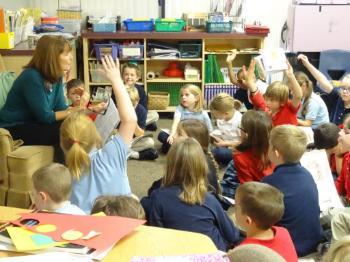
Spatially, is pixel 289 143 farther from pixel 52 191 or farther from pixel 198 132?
pixel 52 191

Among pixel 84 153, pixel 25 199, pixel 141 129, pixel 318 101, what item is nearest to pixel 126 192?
pixel 84 153

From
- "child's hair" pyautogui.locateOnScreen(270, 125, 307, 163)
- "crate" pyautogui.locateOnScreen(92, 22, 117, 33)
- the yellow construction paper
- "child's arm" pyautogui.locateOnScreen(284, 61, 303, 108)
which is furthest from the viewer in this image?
"crate" pyautogui.locateOnScreen(92, 22, 117, 33)

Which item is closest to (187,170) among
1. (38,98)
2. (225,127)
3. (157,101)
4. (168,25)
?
(38,98)

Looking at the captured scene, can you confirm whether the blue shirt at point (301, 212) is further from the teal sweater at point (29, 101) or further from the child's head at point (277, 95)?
the teal sweater at point (29, 101)

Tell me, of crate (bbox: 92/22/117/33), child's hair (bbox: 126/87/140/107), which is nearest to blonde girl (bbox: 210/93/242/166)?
child's hair (bbox: 126/87/140/107)

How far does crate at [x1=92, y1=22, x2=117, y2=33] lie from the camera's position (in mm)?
5352

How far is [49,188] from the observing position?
1.90 metres

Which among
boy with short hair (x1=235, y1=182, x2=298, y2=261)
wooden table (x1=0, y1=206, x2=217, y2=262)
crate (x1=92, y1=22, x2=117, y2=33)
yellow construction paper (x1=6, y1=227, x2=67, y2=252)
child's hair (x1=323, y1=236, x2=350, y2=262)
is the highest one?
crate (x1=92, y1=22, x2=117, y2=33)

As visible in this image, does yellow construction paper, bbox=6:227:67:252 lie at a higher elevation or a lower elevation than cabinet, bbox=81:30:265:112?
lower

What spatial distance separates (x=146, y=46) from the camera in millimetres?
5523

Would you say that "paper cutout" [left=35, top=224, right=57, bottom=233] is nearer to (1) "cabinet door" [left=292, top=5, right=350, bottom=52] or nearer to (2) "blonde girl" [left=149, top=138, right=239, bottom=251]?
(2) "blonde girl" [left=149, top=138, right=239, bottom=251]

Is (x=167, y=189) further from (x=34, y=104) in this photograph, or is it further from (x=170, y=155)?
(x=34, y=104)

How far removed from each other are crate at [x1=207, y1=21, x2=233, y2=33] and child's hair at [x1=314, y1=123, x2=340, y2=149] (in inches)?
104

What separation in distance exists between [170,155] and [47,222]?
3.09ft
